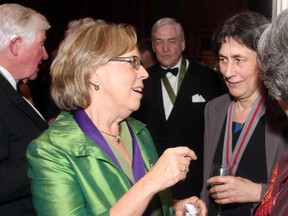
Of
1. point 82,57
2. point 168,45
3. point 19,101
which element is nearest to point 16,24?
point 19,101

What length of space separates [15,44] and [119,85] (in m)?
0.92

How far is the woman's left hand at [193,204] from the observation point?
181cm

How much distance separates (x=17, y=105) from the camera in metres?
2.22

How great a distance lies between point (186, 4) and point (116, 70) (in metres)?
6.73

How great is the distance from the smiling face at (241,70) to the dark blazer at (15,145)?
1.03 meters

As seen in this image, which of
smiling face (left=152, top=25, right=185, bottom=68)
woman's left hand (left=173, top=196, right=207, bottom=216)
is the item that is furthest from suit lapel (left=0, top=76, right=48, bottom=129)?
smiling face (left=152, top=25, right=185, bottom=68)

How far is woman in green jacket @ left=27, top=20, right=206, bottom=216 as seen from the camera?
154cm

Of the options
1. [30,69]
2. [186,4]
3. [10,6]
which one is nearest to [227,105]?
[30,69]

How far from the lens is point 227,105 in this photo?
2533mm

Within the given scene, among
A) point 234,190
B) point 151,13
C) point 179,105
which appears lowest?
point 179,105

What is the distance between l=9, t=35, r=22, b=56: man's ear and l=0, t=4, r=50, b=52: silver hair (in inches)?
0.6

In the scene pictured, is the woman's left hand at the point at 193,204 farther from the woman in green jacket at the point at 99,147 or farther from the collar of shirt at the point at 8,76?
the collar of shirt at the point at 8,76

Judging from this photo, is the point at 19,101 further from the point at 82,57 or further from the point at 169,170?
the point at 169,170

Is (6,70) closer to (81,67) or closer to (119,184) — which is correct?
(81,67)
